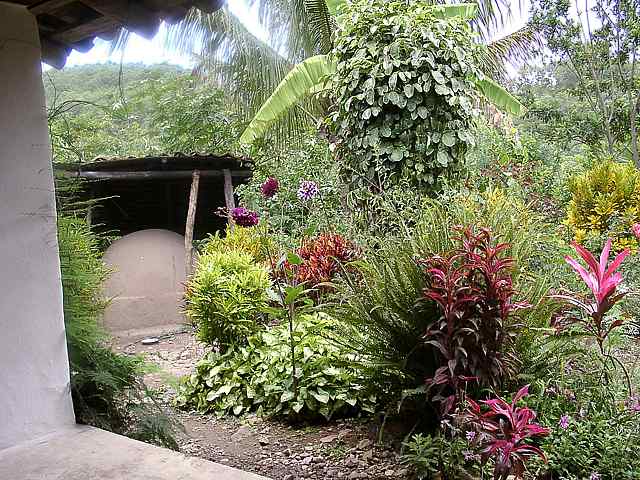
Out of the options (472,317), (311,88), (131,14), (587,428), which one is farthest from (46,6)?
(311,88)

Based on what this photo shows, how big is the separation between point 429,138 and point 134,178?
14.9 feet

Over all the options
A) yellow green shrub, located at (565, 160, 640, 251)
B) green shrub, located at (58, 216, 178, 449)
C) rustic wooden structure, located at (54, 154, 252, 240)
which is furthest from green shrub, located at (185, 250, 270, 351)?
rustic wooden structure, located at (54, 154, 252, 240)

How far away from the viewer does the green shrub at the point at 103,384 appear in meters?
2.95

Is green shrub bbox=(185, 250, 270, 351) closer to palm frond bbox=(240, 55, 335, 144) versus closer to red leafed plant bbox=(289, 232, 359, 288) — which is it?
red leafed plant bbox=(289, 232, 359, 288)

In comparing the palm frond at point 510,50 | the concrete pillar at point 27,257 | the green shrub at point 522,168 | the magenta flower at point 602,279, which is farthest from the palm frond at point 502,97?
the concrete pillar at point 27,257

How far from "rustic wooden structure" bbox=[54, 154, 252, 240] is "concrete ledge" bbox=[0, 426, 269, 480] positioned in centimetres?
598

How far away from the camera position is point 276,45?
10875mm

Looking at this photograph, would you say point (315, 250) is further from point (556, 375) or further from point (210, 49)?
point (210, 49)

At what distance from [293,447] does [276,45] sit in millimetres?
8877

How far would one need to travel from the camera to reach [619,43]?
838 cm

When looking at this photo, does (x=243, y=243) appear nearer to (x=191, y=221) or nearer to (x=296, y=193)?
(x=296, y=193)

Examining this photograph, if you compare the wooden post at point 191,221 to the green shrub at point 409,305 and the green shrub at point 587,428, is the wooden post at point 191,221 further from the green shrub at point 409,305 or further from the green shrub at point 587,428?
the green shrub at point 587,428

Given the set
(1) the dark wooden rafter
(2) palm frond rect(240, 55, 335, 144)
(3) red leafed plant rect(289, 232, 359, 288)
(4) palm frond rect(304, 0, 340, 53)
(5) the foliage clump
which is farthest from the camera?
(4) palm frond rect(304, 0, 340, 53)

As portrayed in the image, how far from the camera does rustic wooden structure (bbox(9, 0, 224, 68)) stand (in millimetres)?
2336
